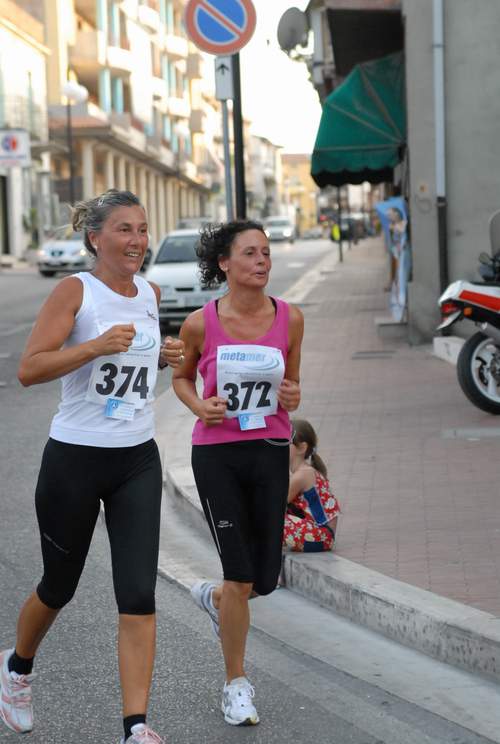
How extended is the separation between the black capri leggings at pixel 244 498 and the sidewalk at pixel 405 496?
0.88 meters

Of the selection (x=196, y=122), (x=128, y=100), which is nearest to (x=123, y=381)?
(x=128, y=100)

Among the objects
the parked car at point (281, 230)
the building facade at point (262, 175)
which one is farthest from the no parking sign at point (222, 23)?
the building facade at point (262, 175)

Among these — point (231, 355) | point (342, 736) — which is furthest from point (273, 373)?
point (342, 736)

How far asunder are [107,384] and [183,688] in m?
1.35

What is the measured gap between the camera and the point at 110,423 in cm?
450

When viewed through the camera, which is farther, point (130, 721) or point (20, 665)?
point (20, 665)

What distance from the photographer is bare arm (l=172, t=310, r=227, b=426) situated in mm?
4867

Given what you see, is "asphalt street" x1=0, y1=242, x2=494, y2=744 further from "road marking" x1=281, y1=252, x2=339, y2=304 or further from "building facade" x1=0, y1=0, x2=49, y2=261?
"building facade" x1=0, y1=0, x2=49, y2=261

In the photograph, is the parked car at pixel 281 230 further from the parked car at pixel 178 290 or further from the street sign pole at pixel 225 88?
the street sign pole at pixel 225 88

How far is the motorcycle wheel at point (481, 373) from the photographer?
11531 mm

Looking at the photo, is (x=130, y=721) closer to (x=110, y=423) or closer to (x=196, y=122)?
(x=110, y=423)

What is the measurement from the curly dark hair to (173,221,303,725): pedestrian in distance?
0.10 feet

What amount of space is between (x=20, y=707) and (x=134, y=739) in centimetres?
62

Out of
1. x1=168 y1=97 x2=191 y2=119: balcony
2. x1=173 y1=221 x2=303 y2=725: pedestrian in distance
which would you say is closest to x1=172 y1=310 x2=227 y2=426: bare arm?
x1=173 y1=221 x2=303 y2=725: pedestrian in distance
